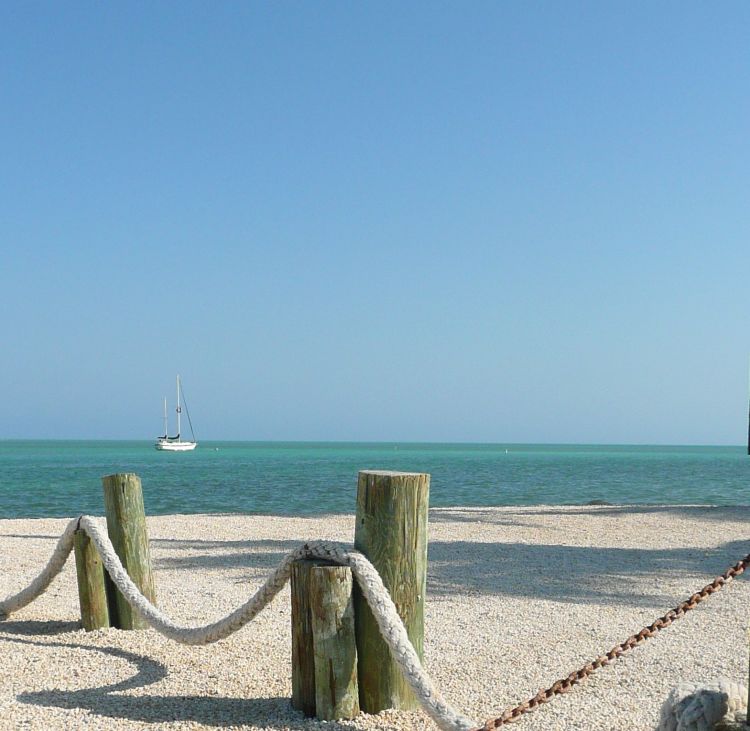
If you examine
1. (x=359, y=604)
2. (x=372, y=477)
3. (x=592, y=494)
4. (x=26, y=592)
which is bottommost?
(x=592, y=494)

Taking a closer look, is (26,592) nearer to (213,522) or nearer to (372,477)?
(372,477)

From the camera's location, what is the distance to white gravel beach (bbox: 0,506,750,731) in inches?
164

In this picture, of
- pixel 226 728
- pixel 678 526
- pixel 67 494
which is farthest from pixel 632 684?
pixel 67 494

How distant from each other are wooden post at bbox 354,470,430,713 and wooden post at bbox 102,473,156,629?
2.37 metres

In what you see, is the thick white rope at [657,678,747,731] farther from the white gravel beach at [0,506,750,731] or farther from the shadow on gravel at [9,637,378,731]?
the shadow on gravel at [9,637,378,731]

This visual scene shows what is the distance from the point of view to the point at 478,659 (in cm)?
525

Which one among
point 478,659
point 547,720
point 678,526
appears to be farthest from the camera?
point 678,526

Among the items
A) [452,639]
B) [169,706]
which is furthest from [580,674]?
[452,639]

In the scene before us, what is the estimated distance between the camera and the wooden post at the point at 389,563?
12.8ft

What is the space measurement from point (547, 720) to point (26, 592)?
12.9 feet

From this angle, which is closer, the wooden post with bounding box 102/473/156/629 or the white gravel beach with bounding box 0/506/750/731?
the white gravel beach with bounding box 0/506/750/731

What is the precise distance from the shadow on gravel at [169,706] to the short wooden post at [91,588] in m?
1.19

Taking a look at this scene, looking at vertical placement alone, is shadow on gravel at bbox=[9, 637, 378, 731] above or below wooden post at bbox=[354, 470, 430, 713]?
below

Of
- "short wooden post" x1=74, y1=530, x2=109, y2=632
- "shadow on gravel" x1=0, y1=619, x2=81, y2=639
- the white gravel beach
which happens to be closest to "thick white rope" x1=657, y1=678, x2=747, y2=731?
the white gravel beach
